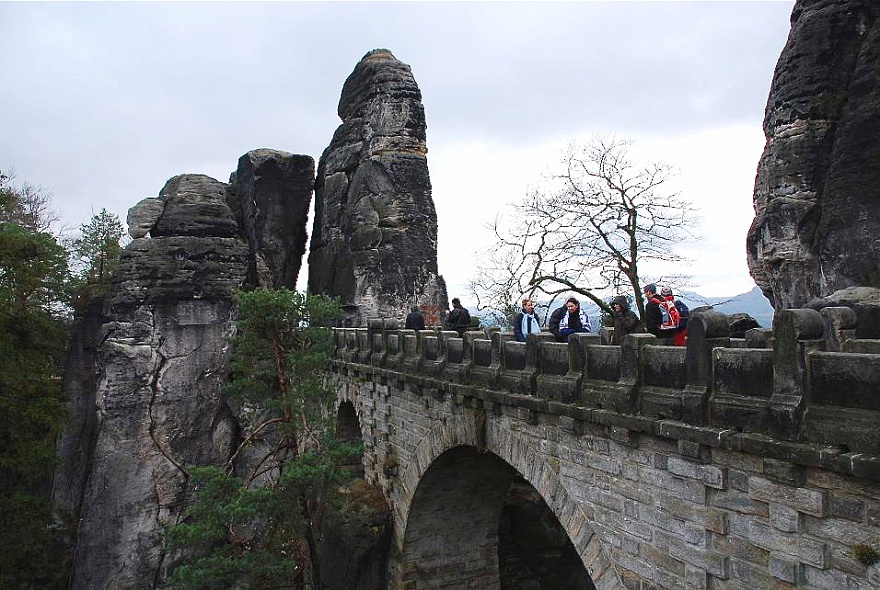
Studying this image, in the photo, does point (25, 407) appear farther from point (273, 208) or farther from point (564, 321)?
point (564, 321)

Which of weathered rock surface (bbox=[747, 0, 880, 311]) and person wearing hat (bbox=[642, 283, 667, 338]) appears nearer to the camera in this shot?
person wearing hat (bbox=[642, 283, 667, 338])

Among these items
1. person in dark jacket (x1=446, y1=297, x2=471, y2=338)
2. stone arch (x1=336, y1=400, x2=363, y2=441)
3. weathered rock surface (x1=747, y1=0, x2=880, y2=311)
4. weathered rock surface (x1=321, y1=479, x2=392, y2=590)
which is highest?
weathered rock surface (x1=747, y1=0, x2=880, y2=311)

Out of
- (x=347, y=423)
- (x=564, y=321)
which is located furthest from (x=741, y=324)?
(x=347, y=423)

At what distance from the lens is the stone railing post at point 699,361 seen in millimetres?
5828

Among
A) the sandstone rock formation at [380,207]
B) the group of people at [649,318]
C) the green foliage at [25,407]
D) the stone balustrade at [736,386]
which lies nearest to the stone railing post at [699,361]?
the stone balustrade at [736,386]

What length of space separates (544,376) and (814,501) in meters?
3.95

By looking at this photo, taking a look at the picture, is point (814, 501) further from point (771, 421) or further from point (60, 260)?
point (60, 260)

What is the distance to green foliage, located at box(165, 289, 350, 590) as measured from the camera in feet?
39.5

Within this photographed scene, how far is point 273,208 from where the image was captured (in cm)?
2602

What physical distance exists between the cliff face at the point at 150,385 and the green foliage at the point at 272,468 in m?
6.74

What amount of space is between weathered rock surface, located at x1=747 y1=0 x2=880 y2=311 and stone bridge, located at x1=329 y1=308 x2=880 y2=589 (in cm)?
673

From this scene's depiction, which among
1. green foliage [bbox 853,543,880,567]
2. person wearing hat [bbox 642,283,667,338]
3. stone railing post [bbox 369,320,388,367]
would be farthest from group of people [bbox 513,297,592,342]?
stone railing post [bbox 369,320,388,367]

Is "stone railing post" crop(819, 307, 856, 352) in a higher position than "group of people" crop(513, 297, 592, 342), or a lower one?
lower

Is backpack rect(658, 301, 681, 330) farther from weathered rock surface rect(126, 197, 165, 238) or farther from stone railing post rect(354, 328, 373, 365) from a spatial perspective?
weathered rock surface rect(126, 197, 165, 238)
